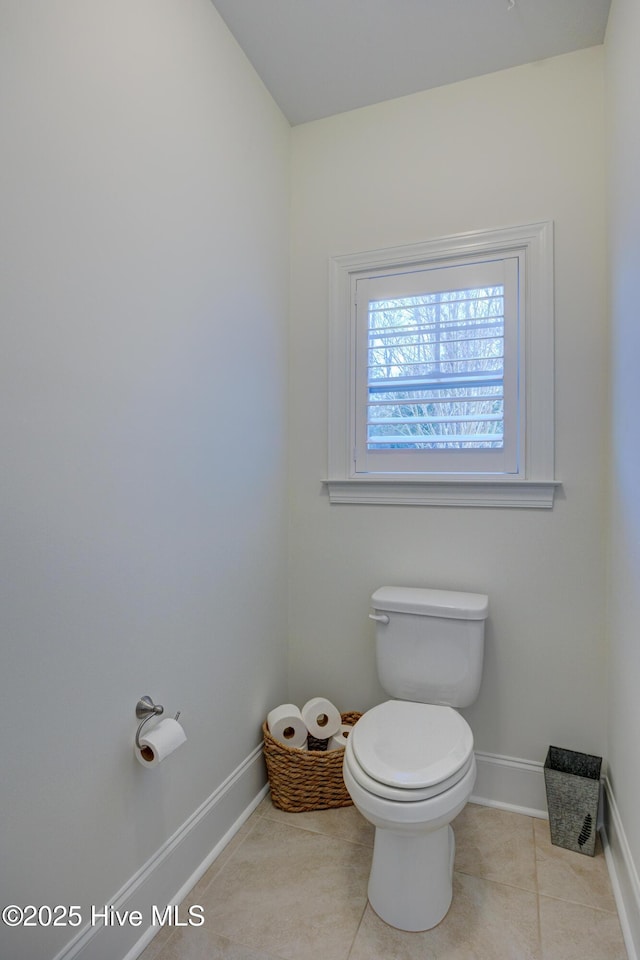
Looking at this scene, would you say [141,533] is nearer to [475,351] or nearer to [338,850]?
[338,850]

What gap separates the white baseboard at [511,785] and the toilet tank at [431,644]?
0.31 m

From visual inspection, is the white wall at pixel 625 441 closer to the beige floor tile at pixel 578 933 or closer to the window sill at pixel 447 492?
the beige floor tile at pixel 578 933

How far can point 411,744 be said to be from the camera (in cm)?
141

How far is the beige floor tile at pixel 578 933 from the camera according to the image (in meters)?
1.25

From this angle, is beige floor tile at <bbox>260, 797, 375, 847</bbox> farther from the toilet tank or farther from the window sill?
the window sill

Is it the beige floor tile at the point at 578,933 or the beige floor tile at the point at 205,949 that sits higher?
the beige floor tile at the point at 205,949

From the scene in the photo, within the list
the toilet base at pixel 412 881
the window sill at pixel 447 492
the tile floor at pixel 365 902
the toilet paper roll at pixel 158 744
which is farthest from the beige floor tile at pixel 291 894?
the window sill at pixel 447 492

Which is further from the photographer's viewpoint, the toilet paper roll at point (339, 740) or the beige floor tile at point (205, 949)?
the toilet paper roll at point (339, 740)

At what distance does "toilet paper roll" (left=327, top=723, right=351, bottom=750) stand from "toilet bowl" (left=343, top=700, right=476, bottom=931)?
18.1 inches

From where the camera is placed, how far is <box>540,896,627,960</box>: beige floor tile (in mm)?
1249

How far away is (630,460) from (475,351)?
70cm

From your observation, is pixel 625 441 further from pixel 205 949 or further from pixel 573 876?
pixel 205 949

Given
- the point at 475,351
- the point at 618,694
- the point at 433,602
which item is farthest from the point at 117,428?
the point at 618,694

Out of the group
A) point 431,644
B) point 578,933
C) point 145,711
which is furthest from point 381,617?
point 578,933
